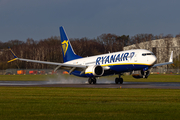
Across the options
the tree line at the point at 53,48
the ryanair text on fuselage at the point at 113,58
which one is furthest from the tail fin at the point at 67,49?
the tree line at the point at 53,48

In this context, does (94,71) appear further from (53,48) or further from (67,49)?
(53,48)

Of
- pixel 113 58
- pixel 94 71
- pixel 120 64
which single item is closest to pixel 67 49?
pixel 94 71

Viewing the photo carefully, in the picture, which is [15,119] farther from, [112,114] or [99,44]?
[99,44]

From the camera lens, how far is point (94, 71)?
36969mm

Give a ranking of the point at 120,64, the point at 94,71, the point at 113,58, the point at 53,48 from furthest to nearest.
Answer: the point at 53,48 → the point at 113,58 → the point at 94,71 → the point at 120,64

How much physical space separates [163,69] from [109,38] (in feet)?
195

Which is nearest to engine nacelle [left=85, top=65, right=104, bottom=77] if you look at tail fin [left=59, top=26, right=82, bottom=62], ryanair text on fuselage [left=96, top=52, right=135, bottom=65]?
ryanair text on fuselage [left=96, top=52, right=135, bottom=65]

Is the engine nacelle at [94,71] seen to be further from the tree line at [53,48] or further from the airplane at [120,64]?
the tree line at [53,48]

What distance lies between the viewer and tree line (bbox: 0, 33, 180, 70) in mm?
135000

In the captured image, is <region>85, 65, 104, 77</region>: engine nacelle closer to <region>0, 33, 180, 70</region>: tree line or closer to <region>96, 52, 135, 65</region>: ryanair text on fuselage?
<region>96, 52, 135, 65</region>: ryanair text on fuselage

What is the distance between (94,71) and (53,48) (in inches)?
4330

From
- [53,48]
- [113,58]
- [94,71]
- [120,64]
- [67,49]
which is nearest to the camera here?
[120,64]

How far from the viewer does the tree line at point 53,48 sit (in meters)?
135

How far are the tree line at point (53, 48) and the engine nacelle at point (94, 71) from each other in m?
89.4
